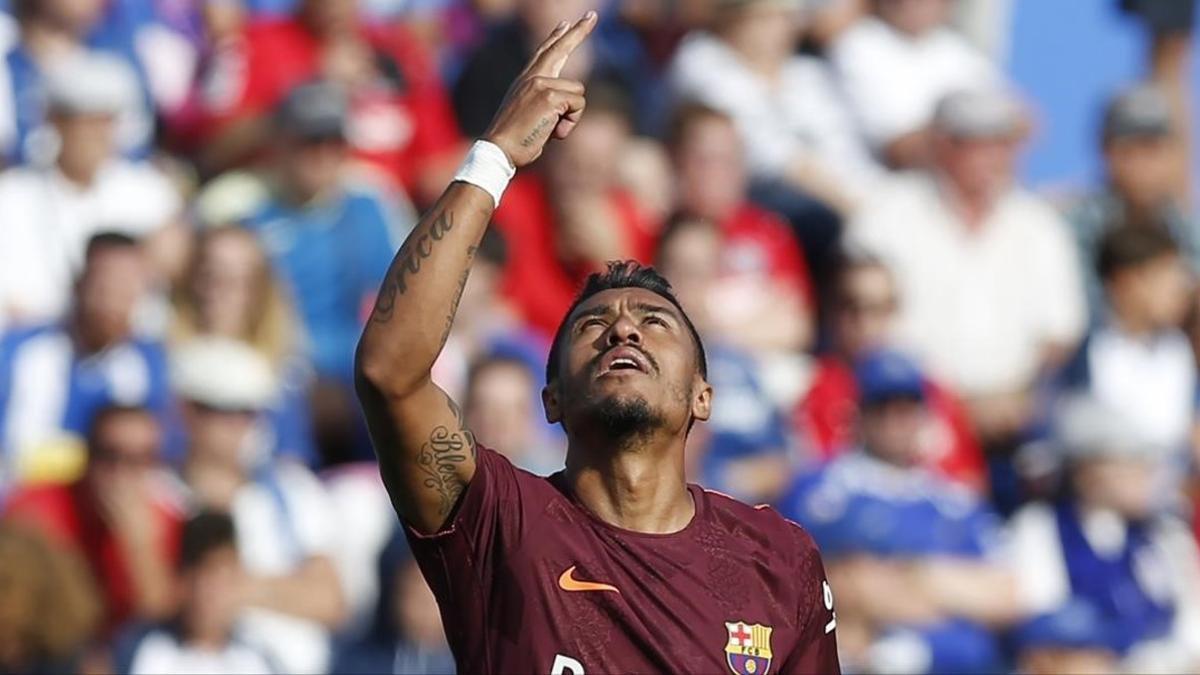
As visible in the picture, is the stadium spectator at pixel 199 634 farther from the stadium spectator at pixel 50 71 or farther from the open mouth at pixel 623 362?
the open mouth at pixel 623 362

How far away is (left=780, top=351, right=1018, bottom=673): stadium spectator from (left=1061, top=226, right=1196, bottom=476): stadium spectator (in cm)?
104

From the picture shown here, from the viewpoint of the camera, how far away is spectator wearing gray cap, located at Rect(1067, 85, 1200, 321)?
1095cm

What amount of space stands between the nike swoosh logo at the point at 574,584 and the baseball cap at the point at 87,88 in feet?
16.4

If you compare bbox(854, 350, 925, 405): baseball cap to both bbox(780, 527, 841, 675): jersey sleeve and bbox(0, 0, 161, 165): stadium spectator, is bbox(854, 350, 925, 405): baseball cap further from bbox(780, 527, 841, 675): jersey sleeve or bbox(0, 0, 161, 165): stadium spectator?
bbox(780, 527, 841, 675): jersey sleeve

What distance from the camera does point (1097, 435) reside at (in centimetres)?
934

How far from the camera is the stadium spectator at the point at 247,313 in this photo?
29.5ft

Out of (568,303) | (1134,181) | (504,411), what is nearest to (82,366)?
(504,411)

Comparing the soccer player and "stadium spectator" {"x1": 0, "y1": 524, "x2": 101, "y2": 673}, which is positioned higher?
"stadium spectator" {"x1": 0, "y1": 524, "x2": 101, "y2": 673}

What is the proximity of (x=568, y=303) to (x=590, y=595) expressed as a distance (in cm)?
490

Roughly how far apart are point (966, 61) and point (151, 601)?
4.81 meters

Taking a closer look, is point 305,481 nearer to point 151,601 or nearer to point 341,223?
point 151,601

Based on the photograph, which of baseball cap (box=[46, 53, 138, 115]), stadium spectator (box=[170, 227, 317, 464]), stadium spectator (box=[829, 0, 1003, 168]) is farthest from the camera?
stadium spectator (box=[829, 0, 1003, 168])

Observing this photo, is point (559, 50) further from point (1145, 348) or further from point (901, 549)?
point (1145, 348)

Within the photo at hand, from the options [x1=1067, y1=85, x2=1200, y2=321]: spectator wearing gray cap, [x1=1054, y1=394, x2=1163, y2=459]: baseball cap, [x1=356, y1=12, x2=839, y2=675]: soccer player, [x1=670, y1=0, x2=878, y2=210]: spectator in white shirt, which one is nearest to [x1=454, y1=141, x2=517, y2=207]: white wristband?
[x1=356, y1=12, x2=839, y2=675]: soccer player
